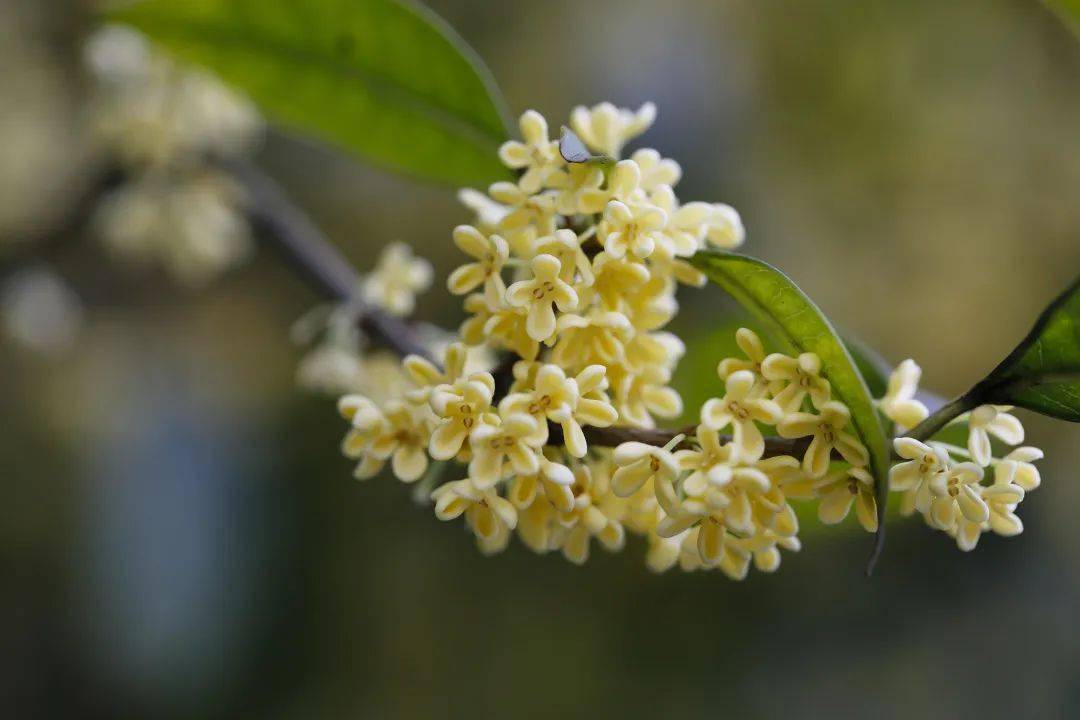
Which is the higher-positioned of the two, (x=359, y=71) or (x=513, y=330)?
(x=359, y=71)

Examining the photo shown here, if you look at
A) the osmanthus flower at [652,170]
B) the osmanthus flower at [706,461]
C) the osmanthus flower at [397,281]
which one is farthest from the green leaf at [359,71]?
the osmanthus flower at [706,461]

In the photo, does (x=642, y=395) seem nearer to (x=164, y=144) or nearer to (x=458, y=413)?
(x=458, y=413)

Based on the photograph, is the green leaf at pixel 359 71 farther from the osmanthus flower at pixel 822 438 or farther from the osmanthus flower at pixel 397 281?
the osmanthus flower at pixel 822 438

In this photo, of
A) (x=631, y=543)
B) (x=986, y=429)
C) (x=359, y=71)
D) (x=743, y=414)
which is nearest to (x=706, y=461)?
(x=743, y=414)

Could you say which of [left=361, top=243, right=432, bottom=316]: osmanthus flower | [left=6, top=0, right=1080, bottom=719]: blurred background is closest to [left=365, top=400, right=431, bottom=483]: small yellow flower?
[left=361, top=243, right=432, bottom=316]: osmanthus flower

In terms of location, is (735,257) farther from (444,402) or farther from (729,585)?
(729,585)

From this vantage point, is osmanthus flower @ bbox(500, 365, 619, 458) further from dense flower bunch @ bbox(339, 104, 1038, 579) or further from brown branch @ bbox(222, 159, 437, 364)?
brown branch @ bbox(222, 159, 437, 364)

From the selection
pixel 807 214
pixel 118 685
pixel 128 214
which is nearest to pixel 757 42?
pixel 807 214
